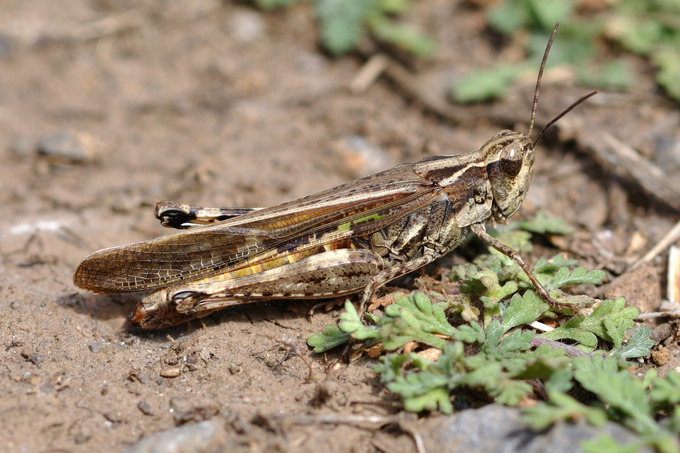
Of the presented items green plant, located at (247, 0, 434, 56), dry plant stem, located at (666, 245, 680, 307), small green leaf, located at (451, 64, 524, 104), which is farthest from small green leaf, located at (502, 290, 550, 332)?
green plant, located at (247, 0, 434, 56)

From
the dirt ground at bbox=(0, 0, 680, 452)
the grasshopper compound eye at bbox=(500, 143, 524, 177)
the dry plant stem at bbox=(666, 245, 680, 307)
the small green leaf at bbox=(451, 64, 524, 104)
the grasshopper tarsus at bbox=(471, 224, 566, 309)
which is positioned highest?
the grasshopper compound eye at bbox=(500, 143, 524, 177)

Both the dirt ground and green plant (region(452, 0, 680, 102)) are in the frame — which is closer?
the dirt ground

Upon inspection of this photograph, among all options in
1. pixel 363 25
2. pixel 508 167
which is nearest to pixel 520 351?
pixel 508 167

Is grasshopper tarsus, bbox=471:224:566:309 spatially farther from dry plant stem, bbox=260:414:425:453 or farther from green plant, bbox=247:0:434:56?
green plant, bbox=247:0:434:56

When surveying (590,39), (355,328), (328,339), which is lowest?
(328,339)

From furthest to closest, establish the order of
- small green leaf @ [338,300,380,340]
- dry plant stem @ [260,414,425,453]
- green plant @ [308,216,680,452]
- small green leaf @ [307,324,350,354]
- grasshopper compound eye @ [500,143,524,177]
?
grasshopper compound eye @ [500,143,524,177] < small green leaf @ [307,324,350,354] < small green leaf @ [338,300,380,340] < dry plant stem @ [260,414,425,453] < green plant @ [308,216,680,452]

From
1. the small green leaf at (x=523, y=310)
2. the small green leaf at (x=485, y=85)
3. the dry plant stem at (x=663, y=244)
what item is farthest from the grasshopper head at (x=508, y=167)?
the small green leaf at (x=485, y=85)

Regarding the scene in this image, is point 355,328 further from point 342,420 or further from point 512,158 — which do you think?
point 512,158
